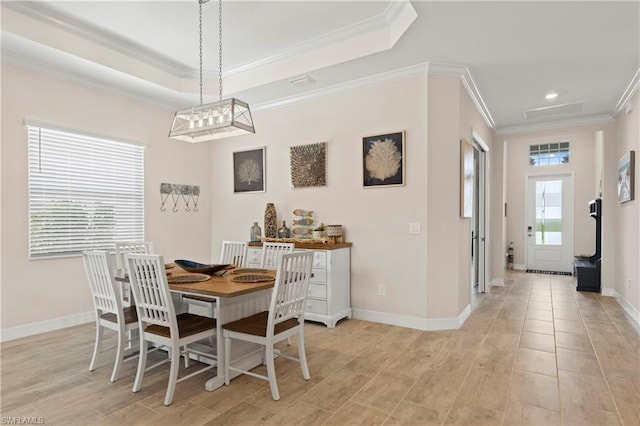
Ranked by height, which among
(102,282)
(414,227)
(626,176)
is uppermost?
(626,176)

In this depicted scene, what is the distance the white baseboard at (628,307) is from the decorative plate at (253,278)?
13.7 ft

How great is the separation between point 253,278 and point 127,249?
1.78 meters

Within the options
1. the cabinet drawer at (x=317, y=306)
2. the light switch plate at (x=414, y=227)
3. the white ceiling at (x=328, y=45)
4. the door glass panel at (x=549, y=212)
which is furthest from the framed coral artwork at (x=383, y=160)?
the door glass panel at (x=549, y=212)

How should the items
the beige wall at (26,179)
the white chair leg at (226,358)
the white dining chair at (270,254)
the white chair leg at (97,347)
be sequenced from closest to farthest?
1. the white chair leg at (226,358)
2. the white chair leg at (97,347)
3. the beige wall at (26,179)
4. the white dining chair at (270,254)

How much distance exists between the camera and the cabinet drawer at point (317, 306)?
3977 mm

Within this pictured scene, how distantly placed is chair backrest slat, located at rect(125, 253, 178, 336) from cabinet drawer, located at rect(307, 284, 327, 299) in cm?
186

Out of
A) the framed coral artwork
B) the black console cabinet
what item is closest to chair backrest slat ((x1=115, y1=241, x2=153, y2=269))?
the framed coral artwork

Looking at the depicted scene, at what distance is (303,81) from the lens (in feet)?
13.6

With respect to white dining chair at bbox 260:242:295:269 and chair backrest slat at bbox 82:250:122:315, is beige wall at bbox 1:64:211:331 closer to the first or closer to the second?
chair backrest slat at bbox 82:250:122:315

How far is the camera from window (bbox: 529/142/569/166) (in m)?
7.19

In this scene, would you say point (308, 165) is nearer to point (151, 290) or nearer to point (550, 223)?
point (151, 290)

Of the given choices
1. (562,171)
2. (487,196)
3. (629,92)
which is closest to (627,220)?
(629,92)

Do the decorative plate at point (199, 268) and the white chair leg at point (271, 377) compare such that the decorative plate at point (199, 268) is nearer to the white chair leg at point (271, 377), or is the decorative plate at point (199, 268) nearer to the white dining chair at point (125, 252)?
the white dining chair at point (125, 252)

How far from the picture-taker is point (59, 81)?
154 inches
